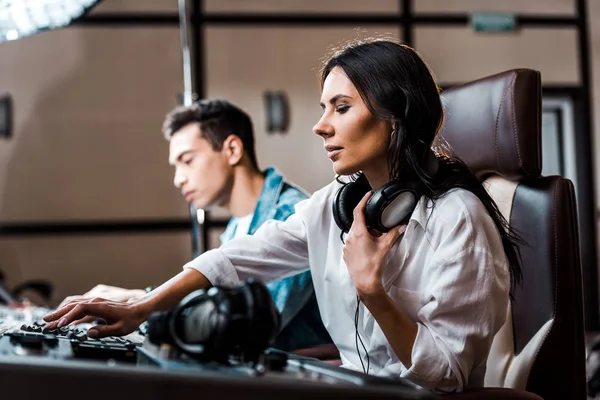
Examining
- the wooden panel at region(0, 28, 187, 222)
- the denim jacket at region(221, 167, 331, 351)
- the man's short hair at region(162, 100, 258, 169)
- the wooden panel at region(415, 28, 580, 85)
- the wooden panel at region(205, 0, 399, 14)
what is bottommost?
the denim jacket at region(221, 167, 331, 351)

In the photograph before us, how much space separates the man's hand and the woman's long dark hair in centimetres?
48

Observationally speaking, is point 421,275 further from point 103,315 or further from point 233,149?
point 233,149

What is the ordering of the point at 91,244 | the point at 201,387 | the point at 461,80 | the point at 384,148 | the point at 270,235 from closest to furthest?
the point at 201,387, the point at 384,148, the point at 270,235, the point at 91,244, the point at 461,80

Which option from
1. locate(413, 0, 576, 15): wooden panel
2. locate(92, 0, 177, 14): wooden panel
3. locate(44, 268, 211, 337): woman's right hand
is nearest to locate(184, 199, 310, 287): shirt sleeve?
locate(44, 268, 211, 337): woman's right hand

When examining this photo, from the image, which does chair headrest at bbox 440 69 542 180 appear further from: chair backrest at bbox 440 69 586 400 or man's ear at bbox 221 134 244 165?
man's ear at bbox 221 134 244 165

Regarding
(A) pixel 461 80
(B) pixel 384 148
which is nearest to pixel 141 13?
(A) pixel 461 80

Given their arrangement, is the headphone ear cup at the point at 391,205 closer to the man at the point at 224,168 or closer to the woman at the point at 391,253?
the woman at the point at 391,253

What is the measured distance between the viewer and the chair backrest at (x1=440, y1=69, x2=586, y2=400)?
1336 millimetres

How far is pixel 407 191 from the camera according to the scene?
3.77ft

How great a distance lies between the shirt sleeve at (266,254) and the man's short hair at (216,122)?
0.83 m

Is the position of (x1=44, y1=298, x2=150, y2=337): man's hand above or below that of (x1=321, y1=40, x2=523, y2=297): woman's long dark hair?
below

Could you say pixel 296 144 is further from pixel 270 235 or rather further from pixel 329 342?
pixel 270 235

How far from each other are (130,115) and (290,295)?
11.9 ft

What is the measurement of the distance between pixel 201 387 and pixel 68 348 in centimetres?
26
